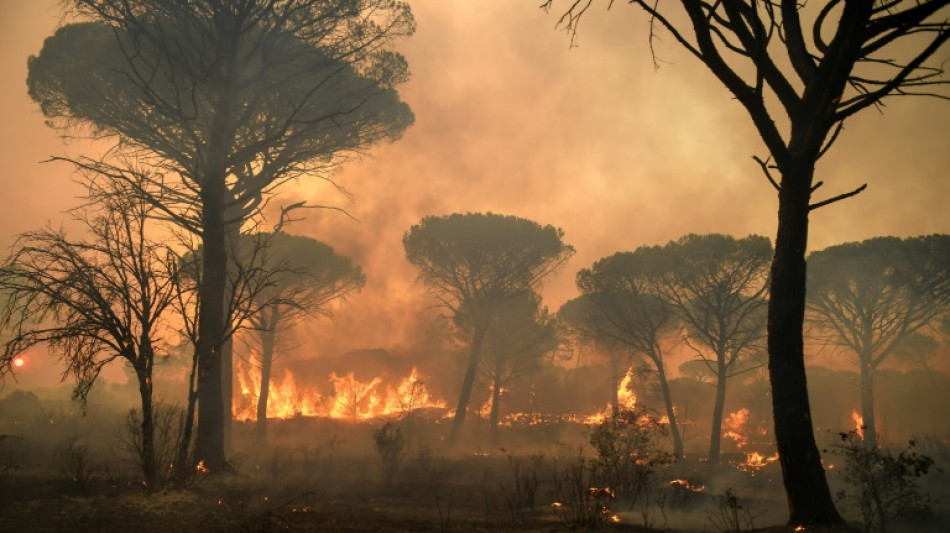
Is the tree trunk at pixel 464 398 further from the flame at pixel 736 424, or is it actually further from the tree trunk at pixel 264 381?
the flame at pixel 736 424

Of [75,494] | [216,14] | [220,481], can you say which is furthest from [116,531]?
[216,14]

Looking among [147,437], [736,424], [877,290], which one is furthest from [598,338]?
[147,437]

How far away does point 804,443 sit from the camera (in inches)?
179

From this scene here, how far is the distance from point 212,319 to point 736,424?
33923mm

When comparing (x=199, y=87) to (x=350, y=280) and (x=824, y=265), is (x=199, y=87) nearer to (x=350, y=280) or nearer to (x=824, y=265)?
(x=350, y=280)

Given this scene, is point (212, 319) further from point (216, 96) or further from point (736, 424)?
point (736, 424)

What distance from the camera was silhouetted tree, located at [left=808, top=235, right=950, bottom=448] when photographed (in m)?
22.6

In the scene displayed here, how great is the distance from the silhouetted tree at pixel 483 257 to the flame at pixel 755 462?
1171 cm

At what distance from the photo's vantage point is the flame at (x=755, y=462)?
60.4ft

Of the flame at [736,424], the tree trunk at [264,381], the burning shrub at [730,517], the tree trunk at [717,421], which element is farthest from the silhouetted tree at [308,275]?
the flame at [736,424]

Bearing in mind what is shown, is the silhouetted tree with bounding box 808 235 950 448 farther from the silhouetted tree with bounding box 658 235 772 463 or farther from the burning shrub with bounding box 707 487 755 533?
the burning shrub with bounding box 707 487 755 533

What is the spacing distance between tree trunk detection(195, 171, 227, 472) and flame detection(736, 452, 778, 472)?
1641cm

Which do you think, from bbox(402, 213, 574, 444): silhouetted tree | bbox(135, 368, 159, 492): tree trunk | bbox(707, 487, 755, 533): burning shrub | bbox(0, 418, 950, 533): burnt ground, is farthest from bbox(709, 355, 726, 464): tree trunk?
bbox(135, 368, 159, 492): tree trunk

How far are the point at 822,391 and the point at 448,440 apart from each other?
27886mm
